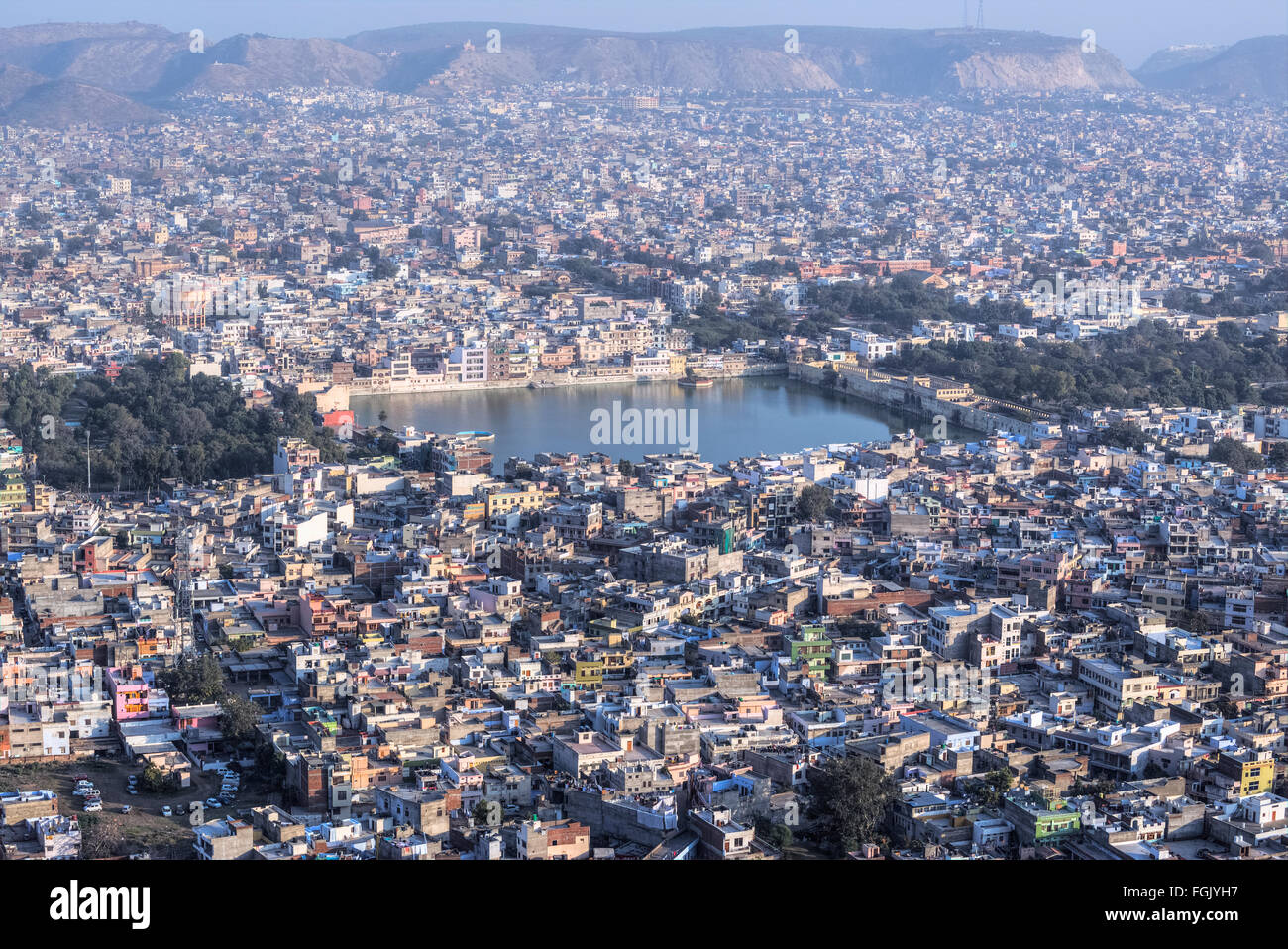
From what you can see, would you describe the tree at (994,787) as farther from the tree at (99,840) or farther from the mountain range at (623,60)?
the mountain range at (623,60)

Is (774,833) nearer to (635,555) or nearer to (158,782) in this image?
(158,782)

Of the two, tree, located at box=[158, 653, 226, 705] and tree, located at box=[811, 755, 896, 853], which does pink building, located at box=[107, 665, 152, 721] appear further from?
tree, located at box=[811, 755, 896, 853]

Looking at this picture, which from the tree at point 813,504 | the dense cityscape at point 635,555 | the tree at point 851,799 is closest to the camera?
the tree at point 851,799

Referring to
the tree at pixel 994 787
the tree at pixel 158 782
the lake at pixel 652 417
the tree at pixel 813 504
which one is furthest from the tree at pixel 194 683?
the lake at pixel 652 417

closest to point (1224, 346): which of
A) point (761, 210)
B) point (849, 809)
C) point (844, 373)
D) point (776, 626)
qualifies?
point (844, 373)

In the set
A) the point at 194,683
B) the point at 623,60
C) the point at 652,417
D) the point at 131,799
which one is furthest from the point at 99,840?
the point at 623,60
